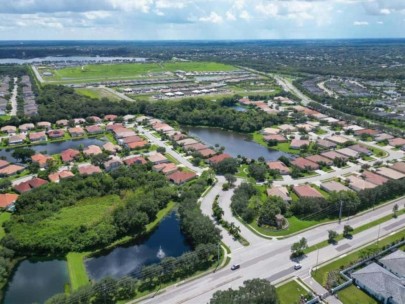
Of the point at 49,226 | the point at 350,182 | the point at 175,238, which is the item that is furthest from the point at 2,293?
the point at 350,182

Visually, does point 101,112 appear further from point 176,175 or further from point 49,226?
point 49,226

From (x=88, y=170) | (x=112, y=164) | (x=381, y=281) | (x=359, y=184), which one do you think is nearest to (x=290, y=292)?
(x=381, y=281)

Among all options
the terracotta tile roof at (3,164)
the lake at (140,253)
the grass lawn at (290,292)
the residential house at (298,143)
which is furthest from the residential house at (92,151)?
the grass lawn at (290,292)

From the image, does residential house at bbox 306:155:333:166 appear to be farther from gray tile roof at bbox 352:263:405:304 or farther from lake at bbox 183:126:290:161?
gray tile roof at bbox 352:263:405:304

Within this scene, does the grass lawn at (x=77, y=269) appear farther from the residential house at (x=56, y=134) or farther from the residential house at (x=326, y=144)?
the residential house at (x=326, y=144)

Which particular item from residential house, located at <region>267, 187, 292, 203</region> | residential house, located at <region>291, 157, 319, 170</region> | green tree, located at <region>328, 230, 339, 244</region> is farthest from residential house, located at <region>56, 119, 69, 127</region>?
green tree, located at <region>328, 230, 339, 244</region>

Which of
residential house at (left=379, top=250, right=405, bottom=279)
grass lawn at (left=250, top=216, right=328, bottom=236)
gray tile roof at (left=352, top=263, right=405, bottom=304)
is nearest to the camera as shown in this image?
gray tile roof at (left=352, top=263, right=405, bottom=304)
